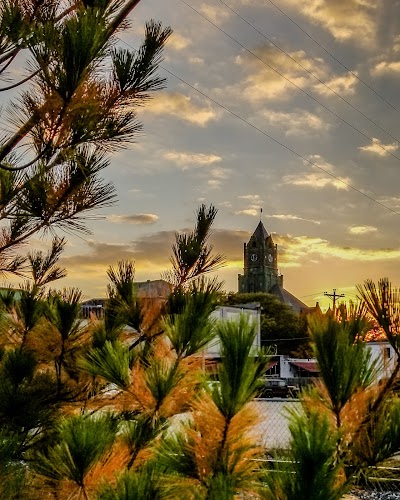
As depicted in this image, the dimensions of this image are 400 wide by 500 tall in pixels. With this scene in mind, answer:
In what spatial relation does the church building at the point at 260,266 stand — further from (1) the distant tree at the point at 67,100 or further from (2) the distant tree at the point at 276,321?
(1) the distant tree at the point at 67,100

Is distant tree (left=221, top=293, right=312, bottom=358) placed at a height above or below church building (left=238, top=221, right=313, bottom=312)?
below

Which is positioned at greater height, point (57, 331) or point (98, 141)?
point (98, 141)

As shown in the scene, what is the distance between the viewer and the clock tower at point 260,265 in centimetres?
8250

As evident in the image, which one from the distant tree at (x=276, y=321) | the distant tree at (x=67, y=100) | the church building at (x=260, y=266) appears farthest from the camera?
the church building at (x=260, y=266)

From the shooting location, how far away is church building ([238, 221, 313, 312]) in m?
82.3

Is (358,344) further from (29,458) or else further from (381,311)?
(29,458)

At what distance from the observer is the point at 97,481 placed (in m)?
1.47

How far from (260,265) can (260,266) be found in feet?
0.43

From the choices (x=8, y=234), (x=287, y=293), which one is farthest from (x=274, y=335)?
(x=287, y=293)

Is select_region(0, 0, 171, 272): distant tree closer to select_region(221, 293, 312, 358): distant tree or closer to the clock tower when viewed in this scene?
select_region(221, 293, 312, 358): distant tree

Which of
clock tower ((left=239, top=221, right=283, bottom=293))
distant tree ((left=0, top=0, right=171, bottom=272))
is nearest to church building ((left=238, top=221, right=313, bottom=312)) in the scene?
clock tower ((left=239, top=221, right=283, bottom=293))

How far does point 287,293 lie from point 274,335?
4541 centimetres

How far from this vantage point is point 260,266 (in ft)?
271

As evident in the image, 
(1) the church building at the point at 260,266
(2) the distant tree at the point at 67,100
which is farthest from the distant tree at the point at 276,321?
(1) the church building at the point at 260,266
